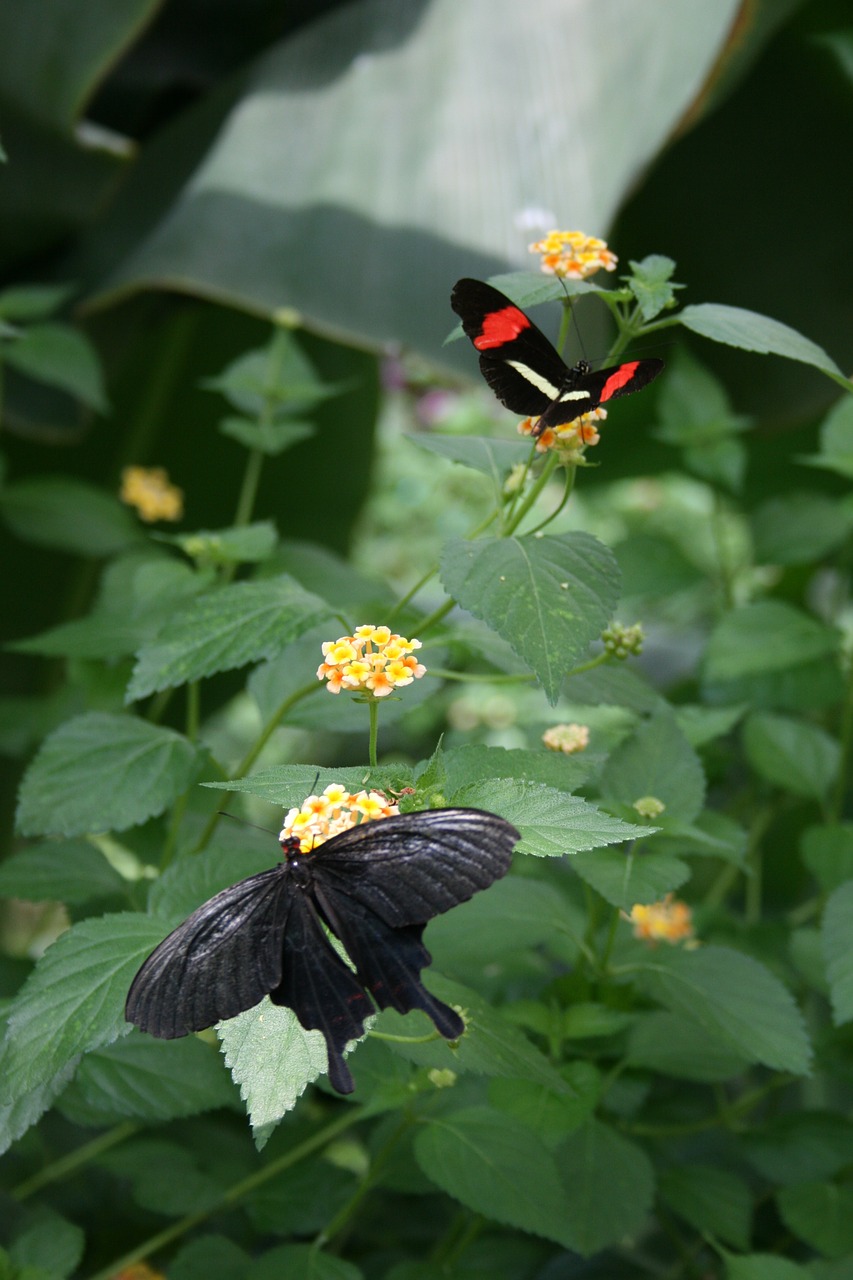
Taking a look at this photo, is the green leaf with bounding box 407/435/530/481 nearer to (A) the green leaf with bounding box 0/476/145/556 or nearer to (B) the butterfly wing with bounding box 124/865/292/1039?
(B) the butterfly wing with bounding box 124/865/292/1039

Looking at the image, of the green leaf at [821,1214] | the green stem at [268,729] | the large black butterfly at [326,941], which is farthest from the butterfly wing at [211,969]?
the green leaf at [821,1214]

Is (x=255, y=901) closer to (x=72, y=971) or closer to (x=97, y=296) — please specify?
(x=72, y=971)

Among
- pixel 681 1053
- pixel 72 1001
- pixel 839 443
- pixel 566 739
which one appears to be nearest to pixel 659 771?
pixel 566 739

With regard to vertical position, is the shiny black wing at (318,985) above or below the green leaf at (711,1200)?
above

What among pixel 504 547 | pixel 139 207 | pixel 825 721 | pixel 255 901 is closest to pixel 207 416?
pixel 139 207

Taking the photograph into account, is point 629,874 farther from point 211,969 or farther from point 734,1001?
point 211,969

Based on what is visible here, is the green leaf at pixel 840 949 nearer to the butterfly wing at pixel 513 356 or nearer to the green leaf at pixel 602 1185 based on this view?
the green leaf at pixel 602 1185
